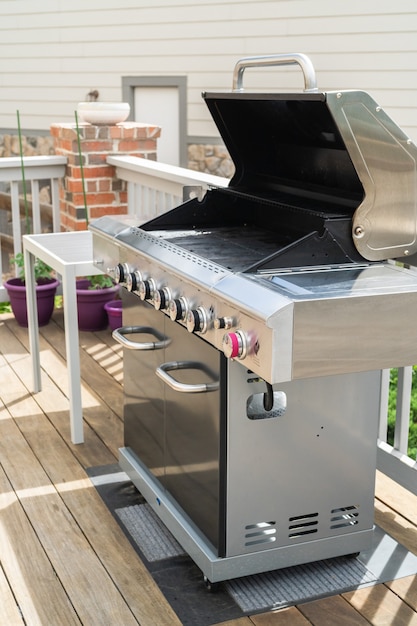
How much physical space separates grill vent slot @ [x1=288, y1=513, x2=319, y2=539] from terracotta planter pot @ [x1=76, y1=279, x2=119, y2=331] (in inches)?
105

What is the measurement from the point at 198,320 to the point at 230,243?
50 centimetres

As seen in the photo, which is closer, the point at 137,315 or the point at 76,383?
the point at 137,315

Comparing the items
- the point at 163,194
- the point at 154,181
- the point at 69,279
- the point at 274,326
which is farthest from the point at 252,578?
the point at 154,181

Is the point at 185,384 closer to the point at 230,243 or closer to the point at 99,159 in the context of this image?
the point at 230,243

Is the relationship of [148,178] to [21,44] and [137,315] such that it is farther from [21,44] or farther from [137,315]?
[21,44]

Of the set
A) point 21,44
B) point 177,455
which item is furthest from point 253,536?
point 21,44

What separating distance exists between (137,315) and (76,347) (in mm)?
622

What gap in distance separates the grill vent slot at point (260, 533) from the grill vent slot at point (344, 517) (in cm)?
20

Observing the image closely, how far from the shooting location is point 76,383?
3559mm

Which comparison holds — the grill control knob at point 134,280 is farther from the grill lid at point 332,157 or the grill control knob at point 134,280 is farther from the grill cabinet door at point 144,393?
the grill lid at point 332,157

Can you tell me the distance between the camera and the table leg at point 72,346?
11.5ft

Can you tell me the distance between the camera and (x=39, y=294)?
506 centimetres

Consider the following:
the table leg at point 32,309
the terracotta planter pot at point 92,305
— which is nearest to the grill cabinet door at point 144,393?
the table leg at point 32,309

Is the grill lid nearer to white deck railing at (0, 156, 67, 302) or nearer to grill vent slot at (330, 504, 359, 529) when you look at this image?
grill vent slot at (330, 504, 359, 529)
